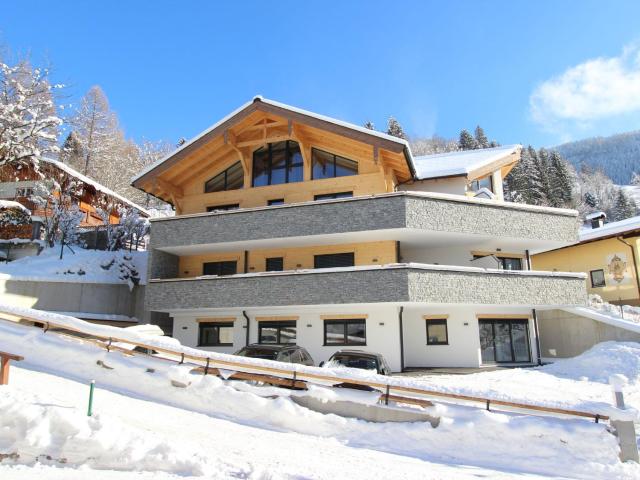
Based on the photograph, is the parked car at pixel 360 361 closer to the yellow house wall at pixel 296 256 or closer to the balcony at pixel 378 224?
the balcony at pixel 378 224

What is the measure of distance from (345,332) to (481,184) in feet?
35.5

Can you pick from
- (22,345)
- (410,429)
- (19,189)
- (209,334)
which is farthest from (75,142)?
(410,429)

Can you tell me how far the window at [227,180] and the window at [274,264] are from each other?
4.12 m

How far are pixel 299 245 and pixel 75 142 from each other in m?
36.8

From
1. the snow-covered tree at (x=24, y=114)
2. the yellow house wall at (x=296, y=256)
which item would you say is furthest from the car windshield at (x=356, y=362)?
the snow-covered tree at (x=24, y=114)

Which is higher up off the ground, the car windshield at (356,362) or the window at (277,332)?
the window at (277,332)

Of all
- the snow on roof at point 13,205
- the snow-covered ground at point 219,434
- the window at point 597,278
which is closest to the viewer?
the snow-covered ground at point 219,434

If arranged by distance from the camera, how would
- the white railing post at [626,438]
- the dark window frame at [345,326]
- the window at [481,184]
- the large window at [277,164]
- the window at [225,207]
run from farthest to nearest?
the window at [481,184], the window at [225,207], the large window at [277,164], the dark window frame at [345,326], the white railing post at [626,438]

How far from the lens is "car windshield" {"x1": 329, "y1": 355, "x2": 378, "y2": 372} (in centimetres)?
1334

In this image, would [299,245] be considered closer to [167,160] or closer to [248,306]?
[248,306]

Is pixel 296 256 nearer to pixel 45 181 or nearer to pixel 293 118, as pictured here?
pixel 293 118

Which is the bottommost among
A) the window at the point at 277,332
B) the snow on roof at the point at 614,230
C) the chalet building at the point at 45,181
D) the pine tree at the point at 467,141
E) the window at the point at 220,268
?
the window at the point at 277,332

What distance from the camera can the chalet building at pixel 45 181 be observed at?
2833cm

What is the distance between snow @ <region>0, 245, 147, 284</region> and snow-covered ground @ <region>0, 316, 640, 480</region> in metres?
9.45
